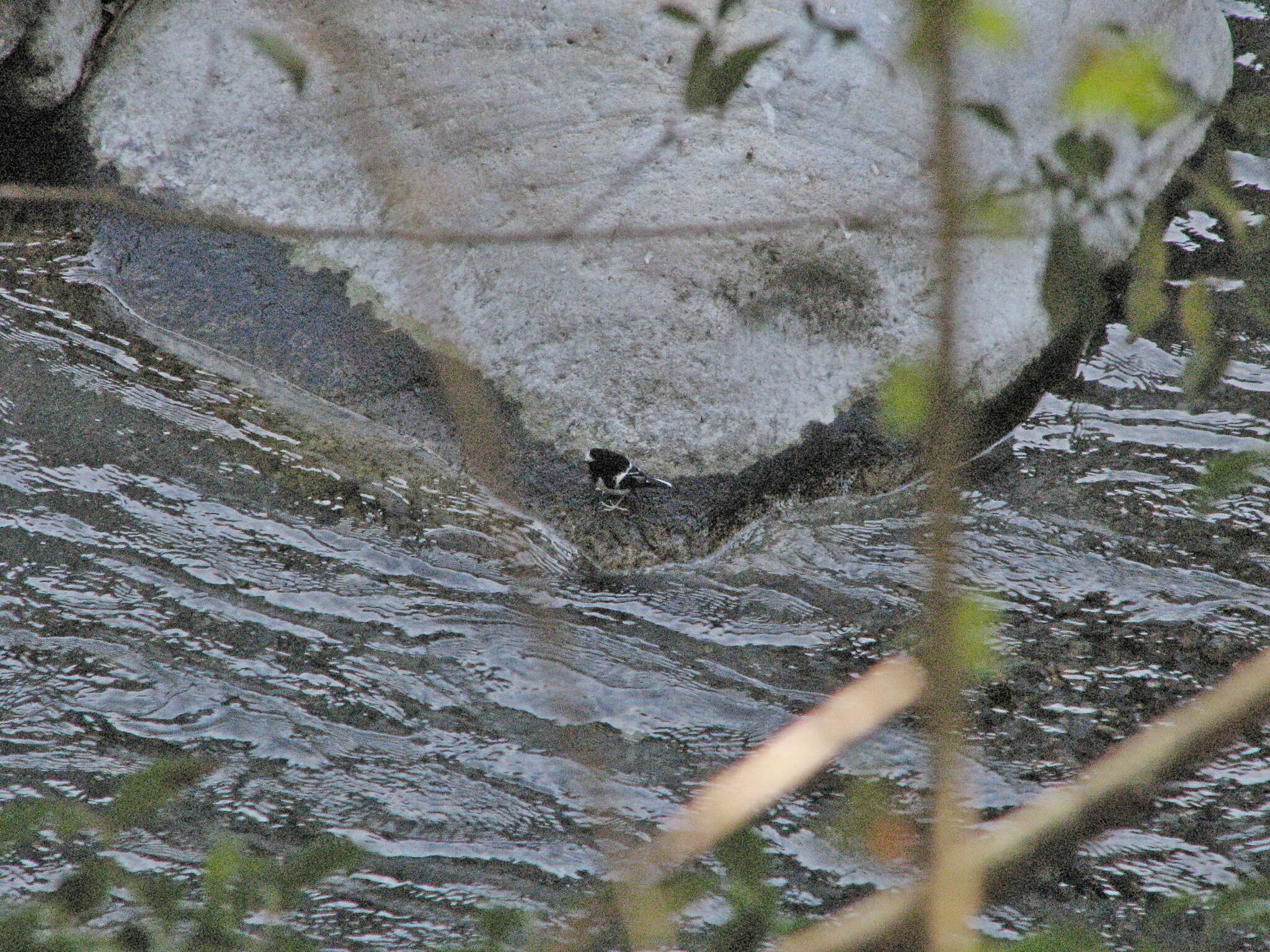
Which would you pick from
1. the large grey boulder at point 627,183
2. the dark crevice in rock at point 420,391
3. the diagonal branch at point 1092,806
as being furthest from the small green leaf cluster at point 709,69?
the large grey boulder at point 627,183

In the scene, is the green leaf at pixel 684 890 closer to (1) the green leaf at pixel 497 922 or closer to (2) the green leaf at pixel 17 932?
(1) the green leaf at pixel 497 922

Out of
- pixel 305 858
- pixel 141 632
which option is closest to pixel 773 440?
pixel 141 632

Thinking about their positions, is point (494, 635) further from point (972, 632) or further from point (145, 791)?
point (972, 632)

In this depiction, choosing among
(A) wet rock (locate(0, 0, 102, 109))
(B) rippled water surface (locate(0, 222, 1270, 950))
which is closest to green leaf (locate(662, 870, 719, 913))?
(B) rippled water surface (locate(0, 222, 1270, 950))

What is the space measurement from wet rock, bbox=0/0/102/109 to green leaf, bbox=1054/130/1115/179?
5098mm

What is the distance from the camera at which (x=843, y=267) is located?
15.4ft

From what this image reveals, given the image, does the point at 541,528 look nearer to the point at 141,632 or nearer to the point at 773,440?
the point at 773,440

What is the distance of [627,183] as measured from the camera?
4445mm

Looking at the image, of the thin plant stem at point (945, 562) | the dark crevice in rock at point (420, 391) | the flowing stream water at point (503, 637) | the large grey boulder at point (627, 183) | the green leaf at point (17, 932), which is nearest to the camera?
the thin plant stem at point (945, 562)

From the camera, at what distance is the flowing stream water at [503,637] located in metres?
3.25

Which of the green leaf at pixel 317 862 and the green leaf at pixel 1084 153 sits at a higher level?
the green leaf at pixel 1084 153

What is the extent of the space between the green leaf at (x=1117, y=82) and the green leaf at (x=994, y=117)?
0.35 ft

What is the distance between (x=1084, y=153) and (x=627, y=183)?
3.36 m

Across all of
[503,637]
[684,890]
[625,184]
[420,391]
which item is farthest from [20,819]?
[420,391]
